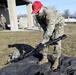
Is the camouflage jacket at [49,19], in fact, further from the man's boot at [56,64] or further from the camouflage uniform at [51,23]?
the man's boot at [56,64]

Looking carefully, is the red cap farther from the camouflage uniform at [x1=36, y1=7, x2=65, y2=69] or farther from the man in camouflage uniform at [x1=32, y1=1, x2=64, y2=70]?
the camouflage uniform at [x1=36, y1=7, x2=65, y2=69]

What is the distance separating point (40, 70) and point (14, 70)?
558mm

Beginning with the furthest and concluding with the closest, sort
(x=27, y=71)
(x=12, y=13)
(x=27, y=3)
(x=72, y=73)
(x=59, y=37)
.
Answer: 1. (x=27, y=3)
2. (x=12, y=13)
3. (x=59, y=37)
4. (x=27, y=71)
5. (x=72, y=73)

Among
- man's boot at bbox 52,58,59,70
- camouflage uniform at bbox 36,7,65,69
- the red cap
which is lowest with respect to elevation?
man's boot at bbox 52,58,59,70

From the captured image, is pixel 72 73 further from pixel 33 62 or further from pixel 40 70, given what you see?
pixel 33 62

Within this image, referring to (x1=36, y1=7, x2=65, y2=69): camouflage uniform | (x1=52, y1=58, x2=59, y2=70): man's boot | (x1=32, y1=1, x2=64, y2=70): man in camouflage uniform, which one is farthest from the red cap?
(x1=52, y1=58, x2=59, y2=70): man's boot

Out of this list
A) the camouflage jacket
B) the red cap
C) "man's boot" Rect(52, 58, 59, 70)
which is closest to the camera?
the red cap

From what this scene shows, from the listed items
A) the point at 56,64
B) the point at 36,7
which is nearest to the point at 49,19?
the point at 36,7

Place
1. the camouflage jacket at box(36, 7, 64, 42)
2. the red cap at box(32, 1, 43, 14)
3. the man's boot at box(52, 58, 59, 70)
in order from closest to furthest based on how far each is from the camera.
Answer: the red cap at box(32, 1, 43, 14), the camouflage jacket at box(36, 7, 64, 42), the man's boot at box(52, 58, 59, 70)

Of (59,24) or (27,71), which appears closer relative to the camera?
(27,71)

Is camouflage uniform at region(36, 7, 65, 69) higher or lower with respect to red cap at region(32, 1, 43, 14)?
lower

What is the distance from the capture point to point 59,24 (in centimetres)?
496

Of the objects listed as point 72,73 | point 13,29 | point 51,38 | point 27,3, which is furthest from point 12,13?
point 72,73

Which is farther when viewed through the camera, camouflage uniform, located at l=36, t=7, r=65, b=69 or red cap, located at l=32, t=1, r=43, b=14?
camouflage uniform, located at l=36, t=7, r=65, b=69
